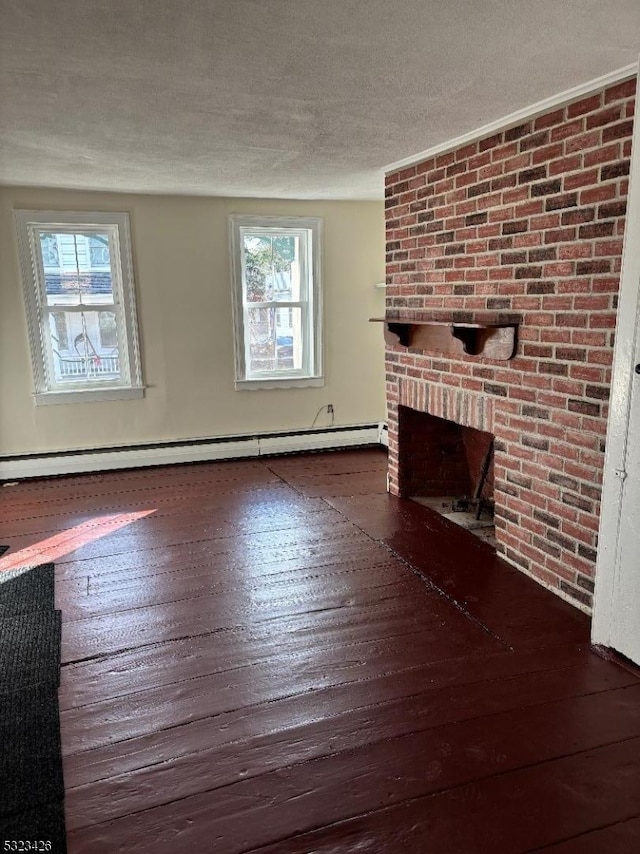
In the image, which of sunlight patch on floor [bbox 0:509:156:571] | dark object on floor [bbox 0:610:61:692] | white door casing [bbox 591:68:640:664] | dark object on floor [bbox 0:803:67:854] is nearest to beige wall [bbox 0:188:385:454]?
sunlight patch on floor [bbox 0:509:156:571]

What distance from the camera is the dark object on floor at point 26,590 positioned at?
2969 millimetres

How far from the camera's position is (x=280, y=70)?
7.51 ft

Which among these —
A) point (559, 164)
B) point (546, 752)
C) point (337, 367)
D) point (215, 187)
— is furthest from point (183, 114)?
point (337, 367)

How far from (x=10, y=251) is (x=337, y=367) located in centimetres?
289

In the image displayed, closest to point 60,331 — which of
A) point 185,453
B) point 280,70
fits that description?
point 185,453

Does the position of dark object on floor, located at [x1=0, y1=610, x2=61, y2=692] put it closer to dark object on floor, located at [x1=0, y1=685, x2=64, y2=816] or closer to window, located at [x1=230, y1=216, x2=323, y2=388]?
dark object on floor, located at [x1=0, y1=685, x2=64, y2=816]

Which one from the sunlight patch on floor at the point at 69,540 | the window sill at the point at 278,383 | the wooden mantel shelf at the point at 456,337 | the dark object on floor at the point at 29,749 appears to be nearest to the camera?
the dark object on floor at the point at 29,749

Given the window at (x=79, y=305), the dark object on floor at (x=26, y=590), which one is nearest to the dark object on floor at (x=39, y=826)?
the dark object on floor at (x=26, y=590)

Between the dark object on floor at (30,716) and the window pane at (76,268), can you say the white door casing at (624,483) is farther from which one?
the window pane at (76,268)

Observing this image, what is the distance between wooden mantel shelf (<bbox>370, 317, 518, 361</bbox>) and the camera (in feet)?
10.3

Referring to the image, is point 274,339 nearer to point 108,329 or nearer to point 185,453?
point 185,453

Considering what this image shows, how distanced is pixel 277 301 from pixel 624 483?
3.91 m

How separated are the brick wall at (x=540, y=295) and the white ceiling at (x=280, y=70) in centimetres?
22

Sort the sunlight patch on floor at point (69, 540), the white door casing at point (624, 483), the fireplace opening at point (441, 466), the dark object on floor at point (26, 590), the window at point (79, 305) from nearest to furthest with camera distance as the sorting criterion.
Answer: the white door casing at point (624, 483)
the dark object on floor at point (26, 590)
the sunlight patch on floor at point (69, 540)
the fireplace opening at point (441, 466)
the window at point (79, 305)
